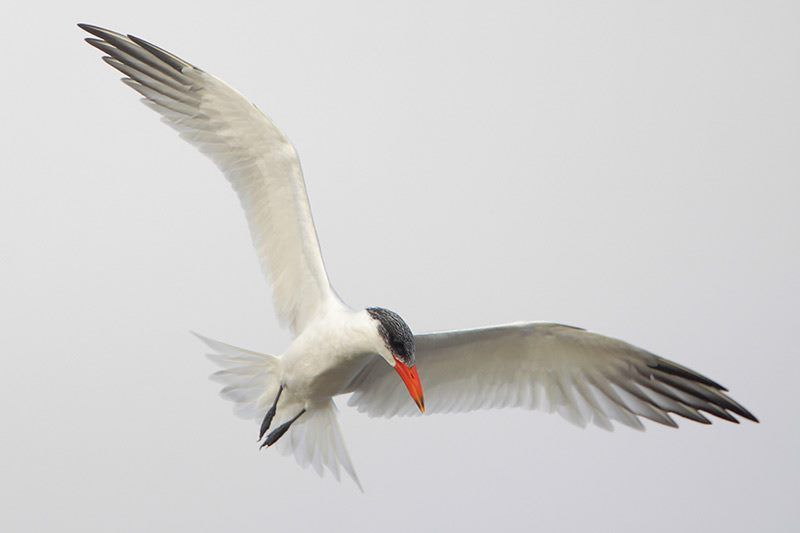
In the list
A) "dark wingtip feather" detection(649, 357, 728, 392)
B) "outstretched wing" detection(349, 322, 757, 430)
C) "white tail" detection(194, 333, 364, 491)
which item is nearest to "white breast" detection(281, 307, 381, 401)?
"white tail" detection(194, 333, 364, 491)

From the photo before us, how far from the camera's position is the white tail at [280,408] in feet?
17.6

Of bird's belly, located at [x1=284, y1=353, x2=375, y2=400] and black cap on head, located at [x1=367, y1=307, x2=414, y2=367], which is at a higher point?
black cap on head, located at [x1=367, y1=307, x2=414, y2=367]

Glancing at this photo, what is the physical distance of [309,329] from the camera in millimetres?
5160

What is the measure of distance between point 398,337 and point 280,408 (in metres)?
1.22

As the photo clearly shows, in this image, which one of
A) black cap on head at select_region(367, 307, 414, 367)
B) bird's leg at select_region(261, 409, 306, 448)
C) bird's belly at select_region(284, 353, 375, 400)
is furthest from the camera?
bird's leg at select_region(261, 409, 306, 448)

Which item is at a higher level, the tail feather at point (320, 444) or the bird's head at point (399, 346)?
the bird's head at point (399, 346)

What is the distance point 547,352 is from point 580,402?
1.14 ft

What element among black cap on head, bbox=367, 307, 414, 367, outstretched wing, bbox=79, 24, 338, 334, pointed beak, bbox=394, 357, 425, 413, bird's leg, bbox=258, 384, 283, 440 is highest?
outstretched wing, bbox=79, 24, 338, 334

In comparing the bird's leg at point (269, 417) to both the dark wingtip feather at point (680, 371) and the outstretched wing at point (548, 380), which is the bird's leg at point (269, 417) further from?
the dark wingtip feather at point (680, 371)

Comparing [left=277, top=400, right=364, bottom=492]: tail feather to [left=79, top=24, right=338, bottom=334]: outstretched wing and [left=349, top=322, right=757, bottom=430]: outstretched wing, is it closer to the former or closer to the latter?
[left=349, top=322, right=757, bottom=430]: outstretched wing

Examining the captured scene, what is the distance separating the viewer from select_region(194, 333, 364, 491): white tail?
5371 millimetres

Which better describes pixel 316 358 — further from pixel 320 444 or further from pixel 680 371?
pixel 680 371

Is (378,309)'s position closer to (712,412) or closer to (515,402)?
(515,402)

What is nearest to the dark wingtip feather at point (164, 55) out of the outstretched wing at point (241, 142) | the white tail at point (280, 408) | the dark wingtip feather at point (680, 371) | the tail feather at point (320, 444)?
the outstretched wing at point (241, 142)
